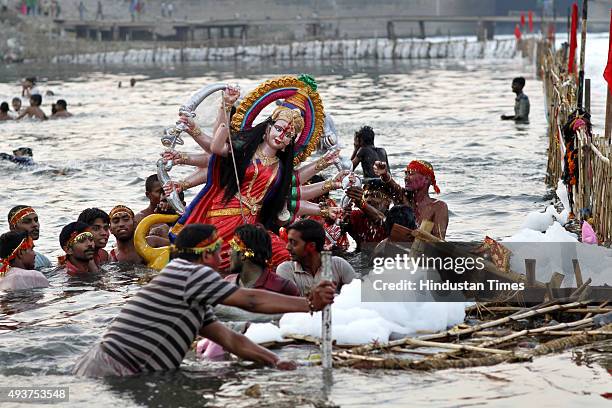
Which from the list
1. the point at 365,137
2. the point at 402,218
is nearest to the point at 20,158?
the point at 365,137

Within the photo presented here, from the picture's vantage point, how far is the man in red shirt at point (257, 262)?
7727 mm

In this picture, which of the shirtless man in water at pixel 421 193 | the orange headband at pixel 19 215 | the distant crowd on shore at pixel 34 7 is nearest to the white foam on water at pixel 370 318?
the shirtless man in water at pixel 421 193

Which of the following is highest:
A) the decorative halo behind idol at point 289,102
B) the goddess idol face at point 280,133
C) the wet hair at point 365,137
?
the decorative halo behind idol at point 289,102

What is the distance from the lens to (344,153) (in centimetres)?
2044

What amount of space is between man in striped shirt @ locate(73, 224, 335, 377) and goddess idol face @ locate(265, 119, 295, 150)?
3.02m

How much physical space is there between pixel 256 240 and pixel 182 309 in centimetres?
127

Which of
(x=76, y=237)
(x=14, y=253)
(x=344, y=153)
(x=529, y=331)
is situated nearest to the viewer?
(x=529, y=331)

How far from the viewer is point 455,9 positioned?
4109 inches

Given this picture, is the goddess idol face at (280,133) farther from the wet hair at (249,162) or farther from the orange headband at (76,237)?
the orange headband at (76,237)

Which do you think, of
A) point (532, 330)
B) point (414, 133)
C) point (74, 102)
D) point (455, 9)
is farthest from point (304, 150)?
point (455, 9)

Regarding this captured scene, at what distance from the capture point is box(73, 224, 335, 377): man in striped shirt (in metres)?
6.47

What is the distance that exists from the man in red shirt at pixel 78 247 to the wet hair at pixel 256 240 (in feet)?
8.70

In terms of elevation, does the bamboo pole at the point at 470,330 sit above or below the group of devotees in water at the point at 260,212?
below

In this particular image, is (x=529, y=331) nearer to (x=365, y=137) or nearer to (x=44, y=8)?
(x=365, y=137)
